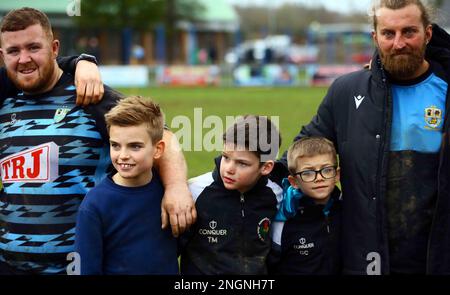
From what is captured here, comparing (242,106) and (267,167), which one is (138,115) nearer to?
(267,167)

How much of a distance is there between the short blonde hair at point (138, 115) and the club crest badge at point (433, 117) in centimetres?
123

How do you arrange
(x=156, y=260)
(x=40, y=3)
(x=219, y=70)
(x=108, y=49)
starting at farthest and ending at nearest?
(x=108, y=49), (x=40, y=3), (x=219, y=70), (x=156, y=260)

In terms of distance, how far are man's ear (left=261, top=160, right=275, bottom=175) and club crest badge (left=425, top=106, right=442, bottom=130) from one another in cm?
74

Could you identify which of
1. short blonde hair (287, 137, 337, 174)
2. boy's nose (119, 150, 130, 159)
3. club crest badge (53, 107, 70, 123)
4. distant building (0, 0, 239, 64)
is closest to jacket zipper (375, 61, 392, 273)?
short blonde hair (287, 137, 337, 174)

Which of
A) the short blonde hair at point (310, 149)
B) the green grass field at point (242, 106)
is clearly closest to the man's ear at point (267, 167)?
the short blonde hair at point (310, 149)

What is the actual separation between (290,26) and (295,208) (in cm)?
6943

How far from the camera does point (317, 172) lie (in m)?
3.42

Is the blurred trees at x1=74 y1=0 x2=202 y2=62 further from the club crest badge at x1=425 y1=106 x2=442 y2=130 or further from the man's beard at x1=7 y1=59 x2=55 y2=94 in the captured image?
the club crest badge at x1=425 y1=106 x2=442 y2=130

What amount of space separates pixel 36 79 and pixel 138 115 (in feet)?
1.71

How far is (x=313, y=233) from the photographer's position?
11.2ft

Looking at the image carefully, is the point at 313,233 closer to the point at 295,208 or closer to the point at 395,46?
the point at 295,208

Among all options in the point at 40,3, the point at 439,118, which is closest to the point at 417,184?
the point at 439,118

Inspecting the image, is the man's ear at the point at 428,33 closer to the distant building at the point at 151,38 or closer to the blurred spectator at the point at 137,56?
the distant building at the point at 151,38

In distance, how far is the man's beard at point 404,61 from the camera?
10.7 ft
